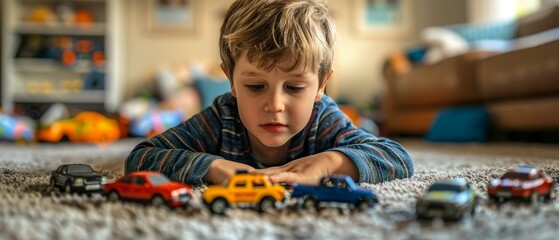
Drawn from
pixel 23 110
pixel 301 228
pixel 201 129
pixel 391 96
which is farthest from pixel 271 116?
pixel 23 110

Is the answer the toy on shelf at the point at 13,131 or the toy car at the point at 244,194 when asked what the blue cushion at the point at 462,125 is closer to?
the toy car at the point at 244,194

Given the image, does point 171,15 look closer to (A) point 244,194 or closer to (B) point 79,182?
(B) point 79,182

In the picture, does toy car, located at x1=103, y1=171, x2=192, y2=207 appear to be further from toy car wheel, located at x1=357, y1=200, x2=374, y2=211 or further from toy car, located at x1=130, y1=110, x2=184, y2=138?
toy car, located at x1=130, y1=110, x2=184, y2=138

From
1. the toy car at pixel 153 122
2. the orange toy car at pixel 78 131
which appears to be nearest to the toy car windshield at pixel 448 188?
the orange toy car at pixel 78 131

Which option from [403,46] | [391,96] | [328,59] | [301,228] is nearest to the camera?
[301,228]

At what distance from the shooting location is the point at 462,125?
2.54 m

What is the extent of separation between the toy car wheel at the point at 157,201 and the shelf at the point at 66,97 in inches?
150

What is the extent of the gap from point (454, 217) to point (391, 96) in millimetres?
3086

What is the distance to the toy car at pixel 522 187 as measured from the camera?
26.7 inches

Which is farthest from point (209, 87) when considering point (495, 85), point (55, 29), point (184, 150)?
point (184, 150)

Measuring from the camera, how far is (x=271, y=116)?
90 cm

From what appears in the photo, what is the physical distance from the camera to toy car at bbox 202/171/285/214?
25.3 inches

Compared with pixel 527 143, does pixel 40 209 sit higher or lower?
higher

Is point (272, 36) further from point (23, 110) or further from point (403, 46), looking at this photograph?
point (403, 46)
